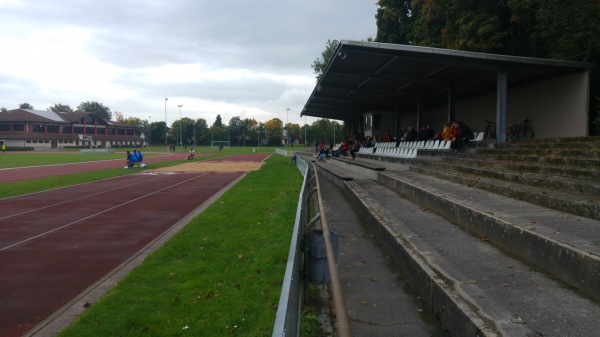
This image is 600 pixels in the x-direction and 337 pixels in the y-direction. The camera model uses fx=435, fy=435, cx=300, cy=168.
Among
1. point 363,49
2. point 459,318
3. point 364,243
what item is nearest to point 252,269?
point 364,243

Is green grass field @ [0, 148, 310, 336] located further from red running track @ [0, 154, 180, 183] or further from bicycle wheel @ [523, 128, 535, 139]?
red running track @ [0, 154, 180, 183]

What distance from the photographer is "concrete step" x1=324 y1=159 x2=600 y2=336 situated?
11.5 ft

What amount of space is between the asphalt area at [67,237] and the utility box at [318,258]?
3259 millimetres

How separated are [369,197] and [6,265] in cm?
760

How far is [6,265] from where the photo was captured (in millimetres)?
7277

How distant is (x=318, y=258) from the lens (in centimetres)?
438

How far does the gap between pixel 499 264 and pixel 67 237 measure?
28.1 feet

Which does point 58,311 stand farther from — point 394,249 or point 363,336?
point 394,249

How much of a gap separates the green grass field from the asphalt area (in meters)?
0.74

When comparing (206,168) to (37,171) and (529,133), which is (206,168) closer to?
(37,171)

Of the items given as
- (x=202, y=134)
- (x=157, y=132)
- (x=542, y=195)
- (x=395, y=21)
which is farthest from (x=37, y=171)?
(x=157, y=132)

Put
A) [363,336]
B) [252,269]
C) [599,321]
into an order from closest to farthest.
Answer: [599,321] < [363,336] < [252,269]

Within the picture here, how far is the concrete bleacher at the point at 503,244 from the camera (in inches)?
143

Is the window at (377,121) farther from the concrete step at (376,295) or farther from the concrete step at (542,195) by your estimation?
the concrete step at (376,295)
